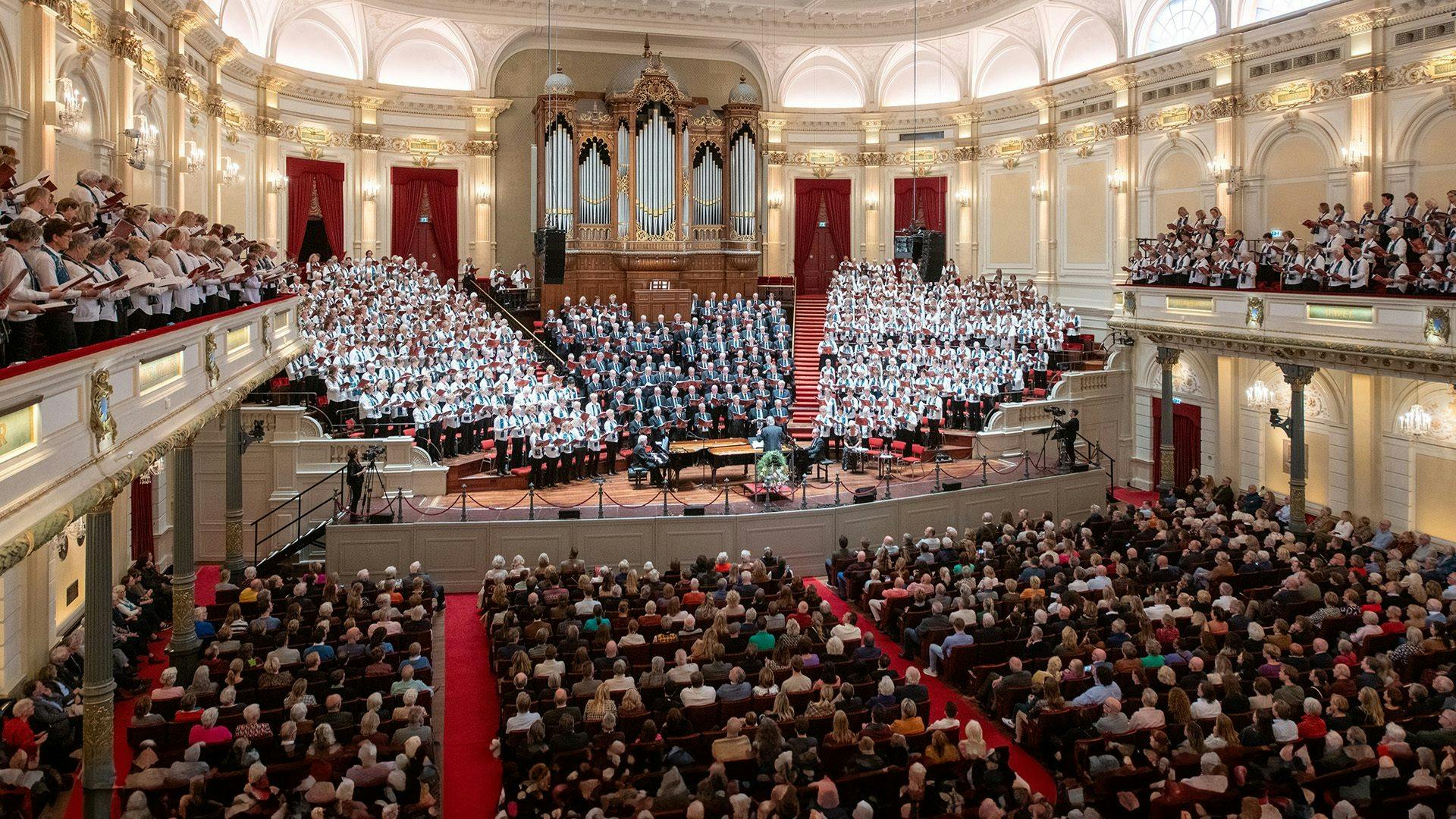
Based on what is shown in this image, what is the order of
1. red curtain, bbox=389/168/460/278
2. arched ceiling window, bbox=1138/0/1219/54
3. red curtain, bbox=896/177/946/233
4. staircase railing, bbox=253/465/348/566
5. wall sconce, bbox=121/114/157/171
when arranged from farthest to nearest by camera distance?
red curtain, bbox=896/177/946/233, red curtain, bbox=389/168/460/278, arched ceiling window, bbox=1138/0/1219/54, staircase railing, bbox=253/465/348/566, wall sconce, bbox=121/114/157/171

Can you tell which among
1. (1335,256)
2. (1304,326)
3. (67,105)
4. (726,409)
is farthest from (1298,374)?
(67,105)

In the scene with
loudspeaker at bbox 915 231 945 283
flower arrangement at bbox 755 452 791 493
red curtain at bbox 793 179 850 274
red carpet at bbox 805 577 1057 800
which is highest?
red curtain at bbox 793 179 850 274

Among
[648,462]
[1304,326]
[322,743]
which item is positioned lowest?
[322,743]

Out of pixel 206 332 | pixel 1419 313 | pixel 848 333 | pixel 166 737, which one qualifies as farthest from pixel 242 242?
pixel 1419 313

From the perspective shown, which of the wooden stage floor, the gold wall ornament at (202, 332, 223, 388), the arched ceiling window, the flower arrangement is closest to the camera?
the gold wall ornament at (202, 332, 223, 388)

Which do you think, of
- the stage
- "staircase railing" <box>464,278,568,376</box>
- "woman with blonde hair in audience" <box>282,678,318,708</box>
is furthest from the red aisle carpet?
"staircase railing" <box>464,278,568,376</box>

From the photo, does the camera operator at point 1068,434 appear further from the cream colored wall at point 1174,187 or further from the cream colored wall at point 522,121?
the cream colored wall at point 522,121

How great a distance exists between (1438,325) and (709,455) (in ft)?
34.4

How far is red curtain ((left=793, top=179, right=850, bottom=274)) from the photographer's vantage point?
2803 cm

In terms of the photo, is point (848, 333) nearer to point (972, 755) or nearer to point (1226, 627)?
point (1226, 627)

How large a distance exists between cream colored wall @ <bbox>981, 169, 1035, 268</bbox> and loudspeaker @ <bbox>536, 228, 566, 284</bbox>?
10.9 metres

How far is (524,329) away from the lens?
903 inches

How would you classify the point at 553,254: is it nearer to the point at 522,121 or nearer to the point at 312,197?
the point at 522,121

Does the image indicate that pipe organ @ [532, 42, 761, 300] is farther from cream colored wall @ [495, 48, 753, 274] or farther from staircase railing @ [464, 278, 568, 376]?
staircase railing @ [464, 278, 568, 376]
